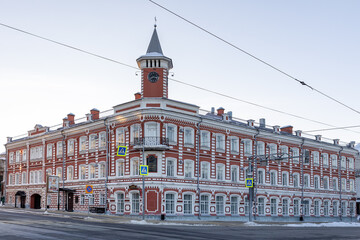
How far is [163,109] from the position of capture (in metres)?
44.8

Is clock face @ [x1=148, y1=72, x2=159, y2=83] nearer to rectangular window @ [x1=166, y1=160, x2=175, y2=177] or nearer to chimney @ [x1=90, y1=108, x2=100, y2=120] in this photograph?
rectangular window @ [x1=166, y1=160, x2=175, y2=177]

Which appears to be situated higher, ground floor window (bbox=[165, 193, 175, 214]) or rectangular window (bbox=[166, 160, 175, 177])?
rectangular window (bbox=[166, 160, 175, 177])

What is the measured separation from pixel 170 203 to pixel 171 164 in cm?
389

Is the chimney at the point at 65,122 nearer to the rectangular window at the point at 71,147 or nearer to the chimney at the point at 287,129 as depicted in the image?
the rectangular window at the point at 71,147

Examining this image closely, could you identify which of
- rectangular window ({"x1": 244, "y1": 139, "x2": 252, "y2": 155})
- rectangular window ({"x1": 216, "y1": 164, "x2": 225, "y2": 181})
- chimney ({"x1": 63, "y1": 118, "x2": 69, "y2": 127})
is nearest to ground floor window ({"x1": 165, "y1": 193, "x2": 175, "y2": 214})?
rectangular window ({"x1": 216, "y1": 164, "x2": 225, "y2": 181})

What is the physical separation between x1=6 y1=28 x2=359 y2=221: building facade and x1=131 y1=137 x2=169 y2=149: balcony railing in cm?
10

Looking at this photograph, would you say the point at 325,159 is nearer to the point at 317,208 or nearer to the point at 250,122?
the point at 317,208

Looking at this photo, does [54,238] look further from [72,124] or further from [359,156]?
[359,156]

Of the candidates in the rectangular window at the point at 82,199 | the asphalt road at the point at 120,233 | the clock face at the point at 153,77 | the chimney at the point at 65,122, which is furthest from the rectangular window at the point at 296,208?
the chimney at the point at 65,122

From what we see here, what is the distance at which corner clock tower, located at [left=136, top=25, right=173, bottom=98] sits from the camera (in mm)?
46188

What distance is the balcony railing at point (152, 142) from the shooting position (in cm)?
4434

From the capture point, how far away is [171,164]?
46.0 meters

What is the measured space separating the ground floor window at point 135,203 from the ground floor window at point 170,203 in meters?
2.85

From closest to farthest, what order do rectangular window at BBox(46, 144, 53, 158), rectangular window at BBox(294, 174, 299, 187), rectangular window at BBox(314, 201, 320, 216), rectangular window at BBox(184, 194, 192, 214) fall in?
rectangular window at BBox(184, 194, 192, 214), rectangular window at BBox(46, 144, 53, 158), rectangular window at BBox(294, 174, 299, 187), rectangular window at BBox(314, 201, 320, 216)
